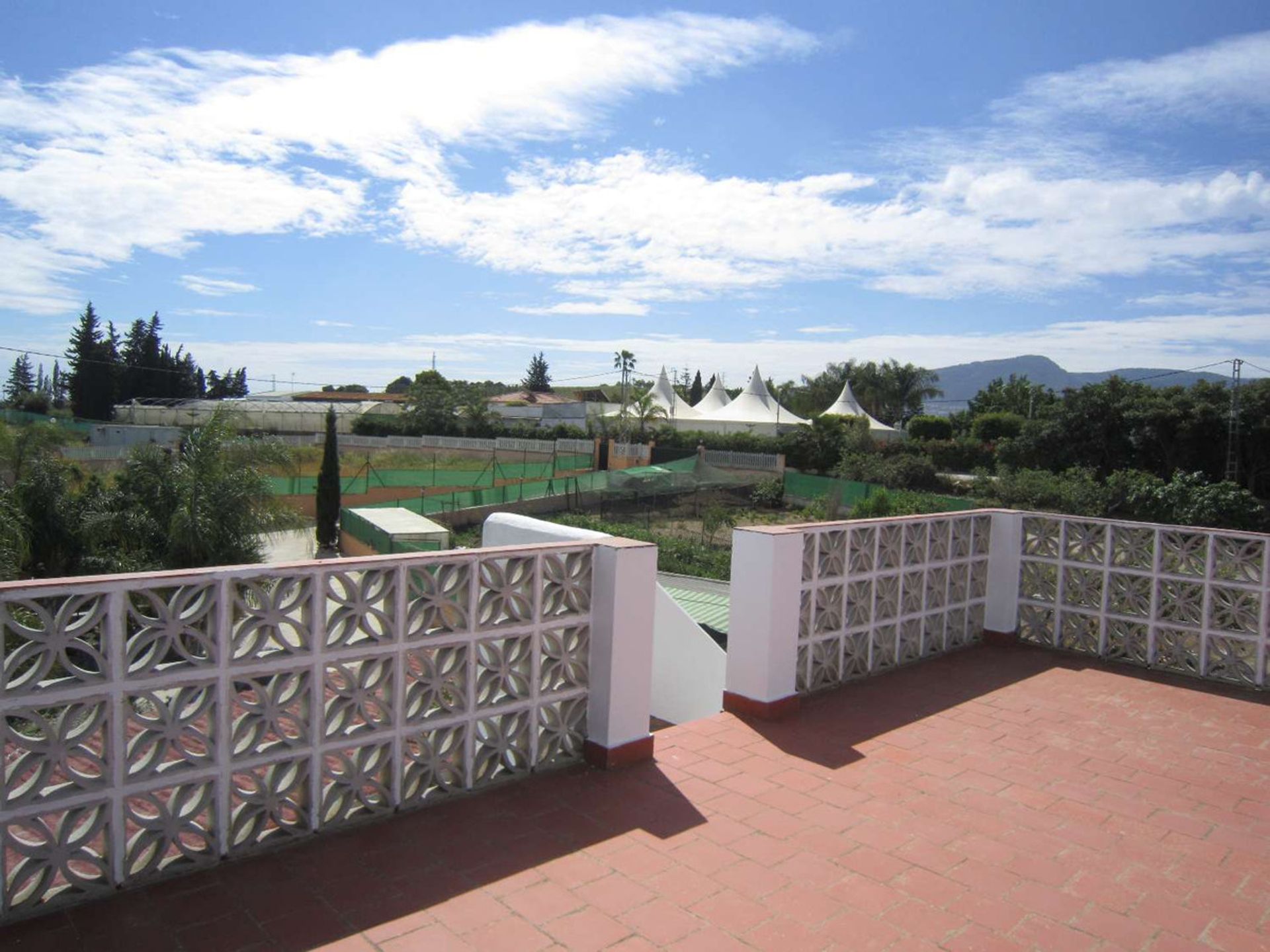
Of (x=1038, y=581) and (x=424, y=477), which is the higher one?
(x=1038, y=581)

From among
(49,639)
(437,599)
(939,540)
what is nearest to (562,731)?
(437,599)

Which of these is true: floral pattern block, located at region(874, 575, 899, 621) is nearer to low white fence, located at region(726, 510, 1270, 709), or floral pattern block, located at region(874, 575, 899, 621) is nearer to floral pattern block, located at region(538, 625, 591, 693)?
low white fence, located at region(726, 510, 1270, 709)

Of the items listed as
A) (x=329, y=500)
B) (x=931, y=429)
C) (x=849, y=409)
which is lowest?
(x=329, y=500)

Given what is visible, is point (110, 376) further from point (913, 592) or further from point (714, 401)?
point (913, 592)

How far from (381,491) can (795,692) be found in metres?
21.8

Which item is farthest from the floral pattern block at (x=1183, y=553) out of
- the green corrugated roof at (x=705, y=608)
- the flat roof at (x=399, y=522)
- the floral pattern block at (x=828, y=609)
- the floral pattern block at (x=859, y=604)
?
the flat roof at (x=399, y=522)

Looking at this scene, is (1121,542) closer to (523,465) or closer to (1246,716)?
(1246,716)

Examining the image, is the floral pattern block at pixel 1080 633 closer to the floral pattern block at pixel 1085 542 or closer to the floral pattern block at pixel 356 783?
the floral pattern block at pixel 1085 542

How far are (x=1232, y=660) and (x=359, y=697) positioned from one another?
558 cm

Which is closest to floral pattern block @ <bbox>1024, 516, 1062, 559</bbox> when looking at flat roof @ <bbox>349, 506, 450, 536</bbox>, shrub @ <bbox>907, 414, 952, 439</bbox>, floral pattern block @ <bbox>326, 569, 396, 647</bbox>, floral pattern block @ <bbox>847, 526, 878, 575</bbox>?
floral pattern block @ <bbox>847, 526, 878, 575</bbox>

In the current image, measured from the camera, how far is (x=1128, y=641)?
20.1 feet

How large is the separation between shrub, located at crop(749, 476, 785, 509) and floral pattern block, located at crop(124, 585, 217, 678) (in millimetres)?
22324

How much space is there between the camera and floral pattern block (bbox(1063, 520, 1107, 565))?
6.16 m

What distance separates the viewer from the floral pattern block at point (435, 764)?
3.42 meters
